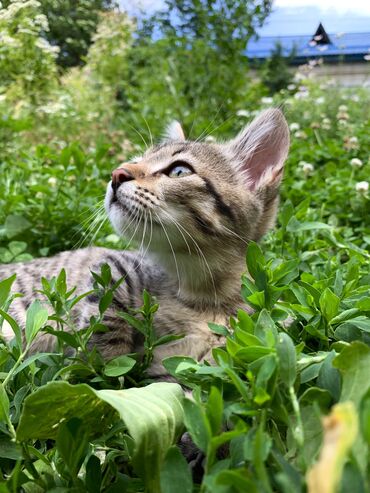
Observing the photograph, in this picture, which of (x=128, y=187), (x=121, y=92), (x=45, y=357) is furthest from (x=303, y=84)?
(x=45, y=357)

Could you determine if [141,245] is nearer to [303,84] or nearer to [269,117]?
[269,117]

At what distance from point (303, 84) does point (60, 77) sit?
3645 mm

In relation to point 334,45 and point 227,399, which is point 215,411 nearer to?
point 227,399

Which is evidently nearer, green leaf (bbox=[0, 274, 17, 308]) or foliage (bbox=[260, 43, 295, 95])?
green leaf (bbox=[0, 274, 17, 308])

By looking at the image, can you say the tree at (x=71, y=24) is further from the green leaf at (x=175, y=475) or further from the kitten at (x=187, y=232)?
the green leaf at (x=175, y=475)

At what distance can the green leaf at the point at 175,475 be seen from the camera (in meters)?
0.61

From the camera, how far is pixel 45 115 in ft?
16.5

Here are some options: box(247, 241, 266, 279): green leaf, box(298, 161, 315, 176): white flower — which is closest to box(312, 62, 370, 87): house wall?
box(298, 161, 315, 176): white flower

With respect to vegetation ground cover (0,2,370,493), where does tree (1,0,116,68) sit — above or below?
above

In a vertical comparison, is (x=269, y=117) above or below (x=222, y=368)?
above

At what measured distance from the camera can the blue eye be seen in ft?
5.71

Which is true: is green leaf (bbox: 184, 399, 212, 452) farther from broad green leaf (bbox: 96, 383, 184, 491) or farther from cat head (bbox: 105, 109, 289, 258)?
cat head (bbox: 105, 109, 289, 258)

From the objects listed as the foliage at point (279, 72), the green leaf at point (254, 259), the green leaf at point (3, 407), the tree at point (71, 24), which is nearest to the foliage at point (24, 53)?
the tree at point (71, 24)

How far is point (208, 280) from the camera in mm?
1657
